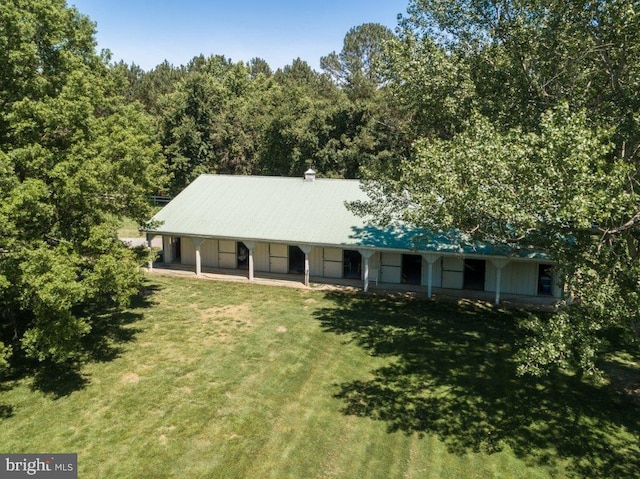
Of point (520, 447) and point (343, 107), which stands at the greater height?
point (343, 107)

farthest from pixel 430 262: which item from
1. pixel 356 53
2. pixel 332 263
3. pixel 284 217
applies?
pixel 356 53

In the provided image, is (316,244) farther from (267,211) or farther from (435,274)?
(435,274)

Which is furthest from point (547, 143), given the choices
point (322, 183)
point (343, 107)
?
point (343, 107)

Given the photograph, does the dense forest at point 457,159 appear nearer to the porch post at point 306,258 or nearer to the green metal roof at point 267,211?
the green metal roof at point 267,211

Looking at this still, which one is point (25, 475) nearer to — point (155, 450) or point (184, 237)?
point (155, 450)

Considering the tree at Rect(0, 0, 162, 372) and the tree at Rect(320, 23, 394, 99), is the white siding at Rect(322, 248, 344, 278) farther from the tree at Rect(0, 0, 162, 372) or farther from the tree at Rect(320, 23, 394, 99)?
the tree at Rect(320, 23, 394, 99)

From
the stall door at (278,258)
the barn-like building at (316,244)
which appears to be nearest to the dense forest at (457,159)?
the barn-like building at (316,244)
